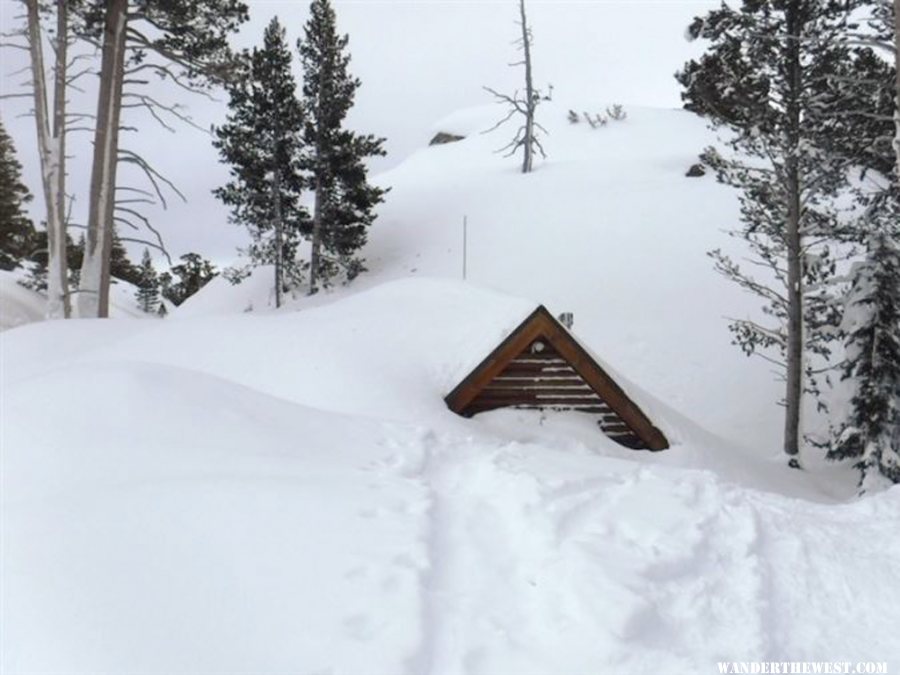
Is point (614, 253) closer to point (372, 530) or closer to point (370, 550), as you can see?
point (372, 530)

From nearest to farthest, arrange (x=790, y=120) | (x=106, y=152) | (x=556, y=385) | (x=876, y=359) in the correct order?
(x=556, y=385) → (x=106, y=152) → (x=876, y=359) → (x=790, y=120)

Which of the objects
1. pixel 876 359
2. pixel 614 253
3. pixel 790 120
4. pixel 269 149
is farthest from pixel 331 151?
pixel 876 359

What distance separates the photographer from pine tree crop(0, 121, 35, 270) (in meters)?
24.6

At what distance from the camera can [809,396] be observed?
14.1 m

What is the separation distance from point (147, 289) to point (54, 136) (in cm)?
2967

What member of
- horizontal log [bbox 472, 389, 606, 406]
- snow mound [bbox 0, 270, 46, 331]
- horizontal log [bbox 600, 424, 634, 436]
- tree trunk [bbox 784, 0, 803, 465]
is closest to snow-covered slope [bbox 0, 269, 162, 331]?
snow mound [bbox 0, 270, 46, 331]

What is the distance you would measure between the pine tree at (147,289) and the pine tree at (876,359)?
2589 cm

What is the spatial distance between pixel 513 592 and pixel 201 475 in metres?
2.14

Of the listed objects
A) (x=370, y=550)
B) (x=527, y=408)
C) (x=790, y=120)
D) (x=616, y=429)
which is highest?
(x=790, y=120)

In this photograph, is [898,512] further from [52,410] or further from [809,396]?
[809,396]

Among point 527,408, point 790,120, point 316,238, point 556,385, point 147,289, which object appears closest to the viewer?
point 527,408

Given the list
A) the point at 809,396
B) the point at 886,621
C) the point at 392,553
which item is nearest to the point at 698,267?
the point at 809,396

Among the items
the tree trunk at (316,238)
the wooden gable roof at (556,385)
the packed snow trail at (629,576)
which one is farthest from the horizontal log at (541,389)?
the tree trunk at (316,238)

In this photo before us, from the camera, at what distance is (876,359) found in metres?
9.42
